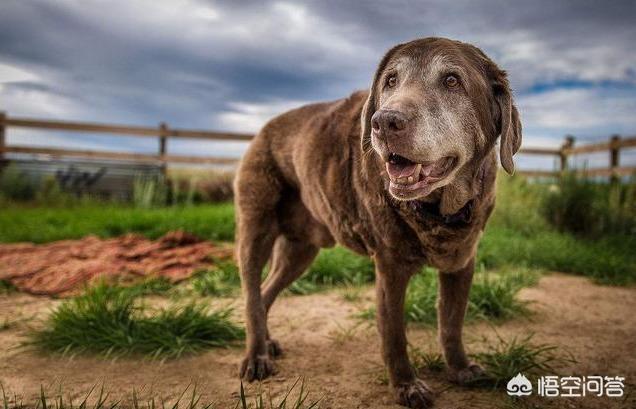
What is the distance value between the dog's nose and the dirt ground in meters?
1.48

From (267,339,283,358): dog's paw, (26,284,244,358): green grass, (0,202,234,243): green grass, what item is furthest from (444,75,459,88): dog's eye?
(0,202,234,243): green grass

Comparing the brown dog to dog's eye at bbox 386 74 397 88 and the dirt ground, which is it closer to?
dog's eye at bbox 386 74 397 88

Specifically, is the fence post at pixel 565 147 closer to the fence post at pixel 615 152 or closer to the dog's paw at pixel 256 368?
the fence post at pixel 615 152

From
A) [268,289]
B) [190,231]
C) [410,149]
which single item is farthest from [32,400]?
[190,231]

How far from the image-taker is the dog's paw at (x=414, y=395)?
100 inches

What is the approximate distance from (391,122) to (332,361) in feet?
6.21

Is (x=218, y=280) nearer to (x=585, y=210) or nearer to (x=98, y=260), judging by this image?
(x=98, y=260)

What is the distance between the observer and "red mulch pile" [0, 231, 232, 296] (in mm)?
5137

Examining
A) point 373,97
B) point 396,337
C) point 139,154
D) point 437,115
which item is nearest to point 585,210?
point 396,337

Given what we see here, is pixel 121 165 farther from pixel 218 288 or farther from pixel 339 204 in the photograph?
pixel 339 204

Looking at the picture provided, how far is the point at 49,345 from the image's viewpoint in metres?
3.42

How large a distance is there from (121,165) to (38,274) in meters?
8.59

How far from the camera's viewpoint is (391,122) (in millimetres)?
1944

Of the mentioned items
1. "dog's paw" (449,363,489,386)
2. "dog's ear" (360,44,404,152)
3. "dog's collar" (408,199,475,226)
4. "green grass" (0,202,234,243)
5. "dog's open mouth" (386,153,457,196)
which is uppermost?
"dog's ear" (360,44,404,152)
